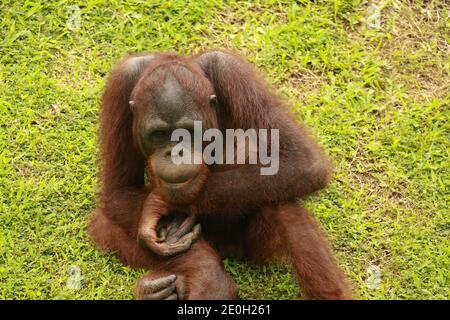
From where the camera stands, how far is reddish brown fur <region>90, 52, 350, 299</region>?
3.83 meters

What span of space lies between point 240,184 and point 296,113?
3.65 feet

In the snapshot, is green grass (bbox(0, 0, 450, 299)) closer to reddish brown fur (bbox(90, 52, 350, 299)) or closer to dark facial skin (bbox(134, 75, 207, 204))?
reddish brown fur (bbox(90, 52, 350, 299))

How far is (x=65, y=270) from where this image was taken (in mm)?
4344

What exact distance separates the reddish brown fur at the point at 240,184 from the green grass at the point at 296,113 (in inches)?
15.7

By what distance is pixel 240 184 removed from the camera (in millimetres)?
3922

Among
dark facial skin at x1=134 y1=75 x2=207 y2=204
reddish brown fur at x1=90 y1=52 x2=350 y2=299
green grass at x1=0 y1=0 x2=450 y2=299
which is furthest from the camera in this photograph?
green grass at x1=0 y1=0 x2=450 y2=299

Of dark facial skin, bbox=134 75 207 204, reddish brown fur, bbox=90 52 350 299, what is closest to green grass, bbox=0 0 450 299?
reddish brown fur, bbox=90 52 350 299

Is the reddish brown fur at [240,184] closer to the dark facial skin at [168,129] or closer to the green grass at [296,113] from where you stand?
the dark facial skin at [168,129]

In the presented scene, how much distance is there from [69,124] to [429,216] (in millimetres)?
2323

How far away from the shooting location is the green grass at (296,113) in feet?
14.2

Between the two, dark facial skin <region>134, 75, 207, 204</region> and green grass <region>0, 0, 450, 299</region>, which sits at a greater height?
dark facial skin <region>134, 75, 207, 204</region>

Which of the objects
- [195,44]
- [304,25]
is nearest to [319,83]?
[304,25]

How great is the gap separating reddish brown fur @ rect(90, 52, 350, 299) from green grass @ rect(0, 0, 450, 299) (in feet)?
1.31

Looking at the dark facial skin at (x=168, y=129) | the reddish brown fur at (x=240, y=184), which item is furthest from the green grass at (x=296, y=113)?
the dark facial skin at (x=168, y=129)
